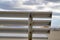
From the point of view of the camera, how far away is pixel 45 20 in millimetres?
1253

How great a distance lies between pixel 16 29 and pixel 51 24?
0.40 meters

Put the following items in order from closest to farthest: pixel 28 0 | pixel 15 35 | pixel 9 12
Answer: pixel 9 12
pixel 15 35
pixel 28 0

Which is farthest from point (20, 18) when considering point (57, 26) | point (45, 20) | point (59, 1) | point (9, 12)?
point (59, 1)

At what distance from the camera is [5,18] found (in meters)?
1.26

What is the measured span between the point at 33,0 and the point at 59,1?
1.17 ft

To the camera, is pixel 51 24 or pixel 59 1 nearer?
pixel 51 24

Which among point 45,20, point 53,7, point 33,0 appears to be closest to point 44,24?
point 45,20

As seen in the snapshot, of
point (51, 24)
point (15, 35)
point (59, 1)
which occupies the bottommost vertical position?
point (15, 35)

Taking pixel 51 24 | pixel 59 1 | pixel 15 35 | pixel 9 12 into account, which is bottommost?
pixel 15 35

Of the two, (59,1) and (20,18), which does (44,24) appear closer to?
(20,18)

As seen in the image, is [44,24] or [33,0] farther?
[33,0]

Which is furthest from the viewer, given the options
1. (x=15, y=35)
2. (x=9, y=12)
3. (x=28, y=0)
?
(x=28, y=0)

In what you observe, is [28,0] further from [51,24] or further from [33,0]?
[51,24]

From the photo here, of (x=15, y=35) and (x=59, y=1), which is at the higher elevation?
(x=59, y=1)
